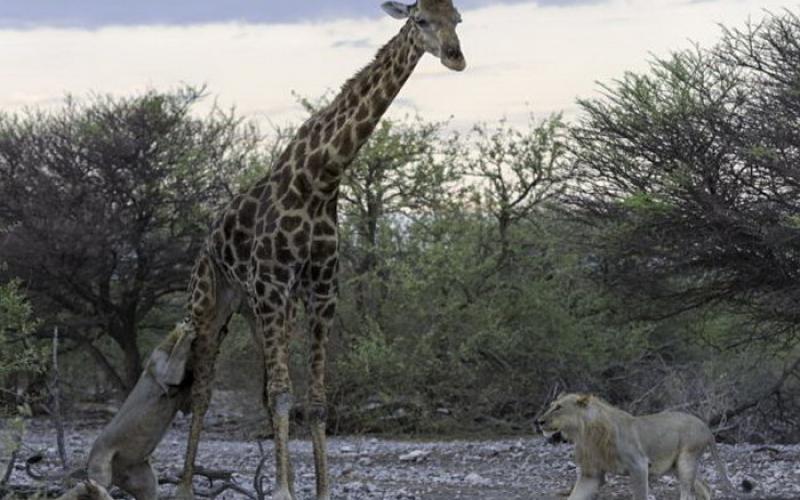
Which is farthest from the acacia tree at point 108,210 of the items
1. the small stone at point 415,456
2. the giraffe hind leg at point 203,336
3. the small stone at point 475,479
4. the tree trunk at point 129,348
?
the giraffe hind leg at point 203,336

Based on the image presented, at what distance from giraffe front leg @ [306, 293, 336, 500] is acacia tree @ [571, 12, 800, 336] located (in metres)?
6.19

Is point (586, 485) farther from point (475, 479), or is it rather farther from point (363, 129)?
point (475, 479)

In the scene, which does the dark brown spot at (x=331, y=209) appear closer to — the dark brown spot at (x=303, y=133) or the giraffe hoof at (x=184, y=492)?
the dark brown spot at (x=303, y=133)

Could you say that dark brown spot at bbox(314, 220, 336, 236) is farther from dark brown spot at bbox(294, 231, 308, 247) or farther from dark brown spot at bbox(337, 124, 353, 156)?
dark brown spot at bbox(337, 124, 353, 156)

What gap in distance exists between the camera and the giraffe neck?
975cm

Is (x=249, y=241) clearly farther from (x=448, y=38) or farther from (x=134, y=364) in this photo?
(x=134, y=364)

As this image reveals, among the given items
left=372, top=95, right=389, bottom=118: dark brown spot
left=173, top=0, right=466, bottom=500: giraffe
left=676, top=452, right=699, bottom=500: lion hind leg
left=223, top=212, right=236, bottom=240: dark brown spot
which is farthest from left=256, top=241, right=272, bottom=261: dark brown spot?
left=676, top=452, right=699, bottom=500: lion hind leg

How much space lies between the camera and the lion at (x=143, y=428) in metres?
9.25

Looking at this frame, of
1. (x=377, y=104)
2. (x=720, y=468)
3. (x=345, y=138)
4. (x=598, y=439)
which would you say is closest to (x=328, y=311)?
(x=345, y=138)

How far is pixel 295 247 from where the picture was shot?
967 centimetres

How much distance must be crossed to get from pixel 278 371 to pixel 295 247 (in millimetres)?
845

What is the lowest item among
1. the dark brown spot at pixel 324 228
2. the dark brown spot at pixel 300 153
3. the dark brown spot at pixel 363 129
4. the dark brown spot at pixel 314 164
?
the dark brown spot at pixel 324 228

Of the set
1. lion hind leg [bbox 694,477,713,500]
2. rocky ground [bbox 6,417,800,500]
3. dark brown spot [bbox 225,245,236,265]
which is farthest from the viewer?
rocky ground [bbox 6,417,800,500]

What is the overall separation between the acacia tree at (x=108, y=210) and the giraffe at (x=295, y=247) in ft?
45.5
